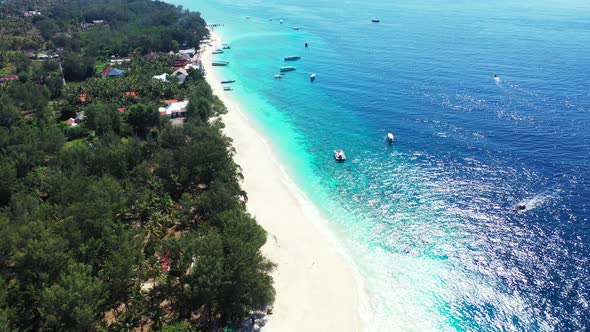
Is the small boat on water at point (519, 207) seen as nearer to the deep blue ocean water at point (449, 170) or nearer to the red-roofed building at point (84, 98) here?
the deep blue ocean water at point (449, 170)

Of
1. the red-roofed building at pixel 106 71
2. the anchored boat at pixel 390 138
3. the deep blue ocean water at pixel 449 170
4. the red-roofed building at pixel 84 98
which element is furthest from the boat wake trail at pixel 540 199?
the red-roofed building at pixel 106 71

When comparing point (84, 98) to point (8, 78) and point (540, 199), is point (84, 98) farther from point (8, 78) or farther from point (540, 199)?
point (540, 199)

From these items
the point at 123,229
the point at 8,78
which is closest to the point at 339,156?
the point at 123,229

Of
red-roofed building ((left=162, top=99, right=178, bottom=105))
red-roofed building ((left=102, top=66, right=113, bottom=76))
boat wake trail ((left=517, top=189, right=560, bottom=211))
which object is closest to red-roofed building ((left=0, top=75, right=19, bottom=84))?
red-roofed building ((left=102, top=66, right=113, bottom=76))

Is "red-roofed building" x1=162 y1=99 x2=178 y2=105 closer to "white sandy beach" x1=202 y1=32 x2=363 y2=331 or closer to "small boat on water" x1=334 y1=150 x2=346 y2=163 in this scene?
"white sandy beach" x1=202 y1=32 x2=363 y2=331

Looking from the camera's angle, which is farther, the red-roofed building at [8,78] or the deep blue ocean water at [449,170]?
the red-roofed building at [8,78]
